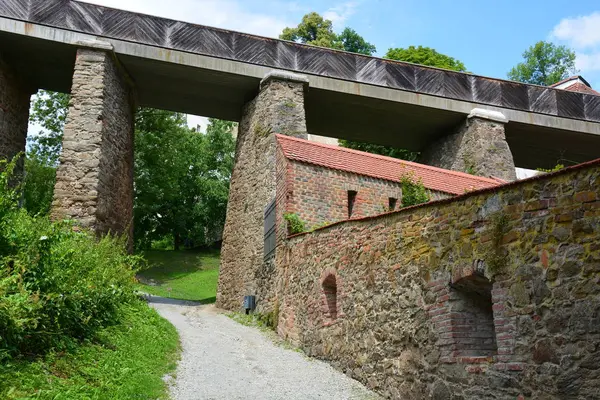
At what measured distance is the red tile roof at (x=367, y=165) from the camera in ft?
43.0

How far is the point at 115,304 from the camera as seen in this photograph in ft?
29.9

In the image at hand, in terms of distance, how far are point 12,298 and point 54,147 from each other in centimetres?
2230

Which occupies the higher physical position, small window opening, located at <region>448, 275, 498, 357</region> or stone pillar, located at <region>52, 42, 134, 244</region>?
stone pillar, located at <region>52, 42, 134, 244</region>

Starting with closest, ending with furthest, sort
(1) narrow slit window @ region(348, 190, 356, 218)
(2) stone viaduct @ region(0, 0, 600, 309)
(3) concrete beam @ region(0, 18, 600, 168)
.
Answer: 1. (1) narrow slit window @ region(348, 190, 356, 218)
2. (2) stone viaduct @ region(0, 0, 600, 309)
3. (3) concrete beam @ region(0, 18, 600, 168)

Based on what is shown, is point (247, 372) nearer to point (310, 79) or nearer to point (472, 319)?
point (472, 319)

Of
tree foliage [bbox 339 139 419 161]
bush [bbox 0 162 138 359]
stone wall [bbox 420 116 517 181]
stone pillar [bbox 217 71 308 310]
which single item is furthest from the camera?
tree foliage [bbox 339 139 419 161]

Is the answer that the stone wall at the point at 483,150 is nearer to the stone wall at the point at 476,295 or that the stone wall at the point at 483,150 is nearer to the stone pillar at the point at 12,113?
the stone wall at the point at 476,295

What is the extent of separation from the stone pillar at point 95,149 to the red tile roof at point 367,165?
4.08m

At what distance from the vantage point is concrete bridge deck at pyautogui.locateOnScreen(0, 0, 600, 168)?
49.5ft

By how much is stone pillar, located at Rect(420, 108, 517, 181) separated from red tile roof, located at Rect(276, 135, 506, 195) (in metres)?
2.15

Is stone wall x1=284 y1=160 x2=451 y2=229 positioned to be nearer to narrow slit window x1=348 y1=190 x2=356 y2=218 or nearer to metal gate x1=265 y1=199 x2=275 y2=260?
narrow slit window x1=348 y1=190 x2=356 y2=218

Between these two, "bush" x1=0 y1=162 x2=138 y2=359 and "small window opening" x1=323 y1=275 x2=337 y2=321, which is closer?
"bush" x1=0 y1=162 x2=138 y2=359

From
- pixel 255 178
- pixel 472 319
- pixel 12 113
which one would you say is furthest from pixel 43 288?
pixel 12 113

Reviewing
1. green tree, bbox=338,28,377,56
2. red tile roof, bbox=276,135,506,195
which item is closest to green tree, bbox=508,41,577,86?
green tree, bbox=338,28,377,56
